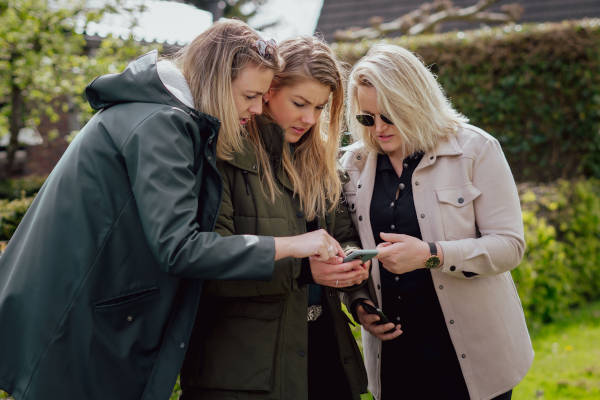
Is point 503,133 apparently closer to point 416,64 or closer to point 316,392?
point 416,64

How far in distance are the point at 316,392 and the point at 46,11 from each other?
610cm

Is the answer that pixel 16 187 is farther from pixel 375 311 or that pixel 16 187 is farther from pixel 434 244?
pixel 434 244

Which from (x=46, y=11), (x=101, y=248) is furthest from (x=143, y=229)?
(x=46, y=11)

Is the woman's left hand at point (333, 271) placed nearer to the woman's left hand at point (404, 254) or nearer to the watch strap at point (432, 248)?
the woman's left hand at point (404, 254)

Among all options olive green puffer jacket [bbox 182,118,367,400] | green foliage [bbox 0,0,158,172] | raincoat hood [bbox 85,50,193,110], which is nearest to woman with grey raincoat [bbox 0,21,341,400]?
raincoat hood [bbox 85,50,193,110]

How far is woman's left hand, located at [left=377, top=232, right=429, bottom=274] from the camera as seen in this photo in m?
2.35

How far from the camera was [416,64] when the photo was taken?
2.60 m

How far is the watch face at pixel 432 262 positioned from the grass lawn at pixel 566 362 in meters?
1.63

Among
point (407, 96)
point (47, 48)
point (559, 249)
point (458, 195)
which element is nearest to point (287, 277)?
point (458, 195)

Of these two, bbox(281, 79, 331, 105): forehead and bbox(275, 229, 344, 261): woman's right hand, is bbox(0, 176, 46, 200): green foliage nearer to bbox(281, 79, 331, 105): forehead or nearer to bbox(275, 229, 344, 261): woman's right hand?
bbox(281, 79, 331, 105): forehead

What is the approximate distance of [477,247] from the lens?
2400 mm

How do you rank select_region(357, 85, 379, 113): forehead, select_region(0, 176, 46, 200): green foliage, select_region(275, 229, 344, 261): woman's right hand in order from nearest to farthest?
select_region(275, 229, 344, 261): woman's right hand
select_region(357, 85, 379, 113): forehead
select_region(0, 176, 46, 200): green foliage

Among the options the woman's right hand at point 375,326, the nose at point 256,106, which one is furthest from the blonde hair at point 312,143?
the woman's right hand at point 375,326

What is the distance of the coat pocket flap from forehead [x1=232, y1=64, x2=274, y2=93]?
892 millimetres
